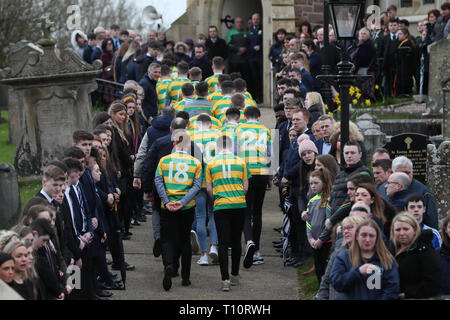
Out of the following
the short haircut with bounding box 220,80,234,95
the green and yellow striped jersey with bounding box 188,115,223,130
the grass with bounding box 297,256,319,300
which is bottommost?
the grass with bounding box 297,256,319,300

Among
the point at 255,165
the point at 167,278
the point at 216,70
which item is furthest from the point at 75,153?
the point at 216,70

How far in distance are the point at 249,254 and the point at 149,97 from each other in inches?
241

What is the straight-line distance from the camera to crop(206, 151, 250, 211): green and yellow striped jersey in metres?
11.5

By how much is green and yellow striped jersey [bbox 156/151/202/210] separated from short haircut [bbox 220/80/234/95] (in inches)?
165

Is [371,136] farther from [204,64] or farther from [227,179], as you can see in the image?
[204,64]

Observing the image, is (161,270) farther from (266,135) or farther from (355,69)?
(355,69)

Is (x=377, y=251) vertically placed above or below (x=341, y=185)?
below

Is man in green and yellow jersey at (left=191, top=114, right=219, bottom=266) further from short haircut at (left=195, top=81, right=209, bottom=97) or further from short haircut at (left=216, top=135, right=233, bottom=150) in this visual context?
short haircut at (left=195, top=81, right=209, bottom=97)

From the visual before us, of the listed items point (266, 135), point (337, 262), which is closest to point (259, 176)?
point (266, 135)

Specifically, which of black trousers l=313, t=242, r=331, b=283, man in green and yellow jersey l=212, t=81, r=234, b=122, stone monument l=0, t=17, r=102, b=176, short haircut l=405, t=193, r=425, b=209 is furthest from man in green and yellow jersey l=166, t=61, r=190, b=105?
short haircut l=405, t=193, r=425, b=209

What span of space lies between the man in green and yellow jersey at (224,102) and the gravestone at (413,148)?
2.69 meters

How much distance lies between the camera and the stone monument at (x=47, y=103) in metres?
17.0

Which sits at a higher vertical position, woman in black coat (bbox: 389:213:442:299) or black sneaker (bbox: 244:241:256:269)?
woman in black coat (bbox: 389:213:442:299)

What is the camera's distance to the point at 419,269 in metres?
8.40
